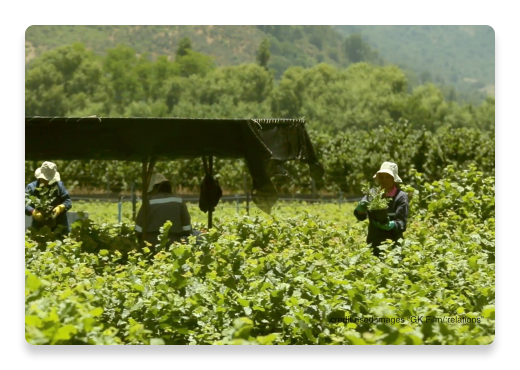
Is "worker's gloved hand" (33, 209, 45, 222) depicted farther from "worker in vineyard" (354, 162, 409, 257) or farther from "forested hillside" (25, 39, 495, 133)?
"forested hillside" (25, 39, 495, 133)

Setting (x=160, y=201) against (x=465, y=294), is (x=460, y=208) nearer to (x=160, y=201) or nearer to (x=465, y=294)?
(x=160, y=201)

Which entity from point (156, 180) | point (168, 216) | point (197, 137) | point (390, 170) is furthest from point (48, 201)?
point (390, 170)

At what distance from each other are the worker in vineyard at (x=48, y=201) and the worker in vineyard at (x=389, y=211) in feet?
14.4

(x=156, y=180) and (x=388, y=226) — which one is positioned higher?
(x=156, y=180)

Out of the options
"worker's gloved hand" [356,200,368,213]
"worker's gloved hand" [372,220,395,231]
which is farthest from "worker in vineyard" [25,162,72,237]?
"worker's gloved hand" [372,220,395,231]

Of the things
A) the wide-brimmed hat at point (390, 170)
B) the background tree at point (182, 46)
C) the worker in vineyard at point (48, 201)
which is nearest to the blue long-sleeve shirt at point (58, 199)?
the worker in vineyard at point (48, 201)

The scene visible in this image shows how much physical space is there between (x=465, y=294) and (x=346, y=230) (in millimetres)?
4776

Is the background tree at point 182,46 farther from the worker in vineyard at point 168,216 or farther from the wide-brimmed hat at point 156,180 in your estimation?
the worker in vineyard at point 168,216

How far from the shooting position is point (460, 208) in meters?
12.8

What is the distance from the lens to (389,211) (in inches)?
328

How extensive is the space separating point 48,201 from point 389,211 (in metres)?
4.77

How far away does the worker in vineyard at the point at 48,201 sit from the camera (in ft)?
35.1

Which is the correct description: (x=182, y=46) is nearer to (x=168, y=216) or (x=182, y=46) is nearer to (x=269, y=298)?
(x=168, y=216)

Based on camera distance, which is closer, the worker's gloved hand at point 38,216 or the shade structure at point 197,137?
the shade structure at point 197,137
